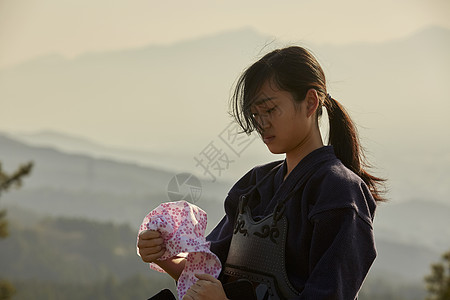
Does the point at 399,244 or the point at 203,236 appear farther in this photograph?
the point at 399,244

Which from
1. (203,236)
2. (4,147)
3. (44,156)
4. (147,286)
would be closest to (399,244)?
(147,286)

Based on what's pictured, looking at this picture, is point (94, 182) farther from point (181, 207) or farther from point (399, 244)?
point (181, 207)

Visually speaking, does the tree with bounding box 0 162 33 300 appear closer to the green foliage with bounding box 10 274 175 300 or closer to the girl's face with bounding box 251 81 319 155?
the girl's face with bounding box 251 81 319 155

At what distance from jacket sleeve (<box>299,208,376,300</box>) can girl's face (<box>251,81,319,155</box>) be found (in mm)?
362

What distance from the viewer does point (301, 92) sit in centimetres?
237

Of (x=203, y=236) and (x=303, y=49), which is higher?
(x=303, y=49)

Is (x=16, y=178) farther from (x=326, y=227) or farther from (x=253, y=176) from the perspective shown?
(x=326, y=227)

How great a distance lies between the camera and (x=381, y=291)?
7106 centimetres

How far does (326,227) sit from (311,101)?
508mm

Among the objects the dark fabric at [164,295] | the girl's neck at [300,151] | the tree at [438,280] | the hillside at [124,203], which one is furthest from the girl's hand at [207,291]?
the hillside at [124,203]

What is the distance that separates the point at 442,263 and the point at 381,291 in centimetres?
6348

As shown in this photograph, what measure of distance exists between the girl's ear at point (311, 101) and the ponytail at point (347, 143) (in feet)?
0.46

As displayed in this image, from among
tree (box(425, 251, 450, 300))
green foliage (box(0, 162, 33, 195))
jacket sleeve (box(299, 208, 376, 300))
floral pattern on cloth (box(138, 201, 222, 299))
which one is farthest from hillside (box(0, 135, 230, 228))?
jacket sleeve (box(299, 208, 376, 300))

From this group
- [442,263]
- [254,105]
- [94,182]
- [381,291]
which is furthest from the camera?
[94,182]
